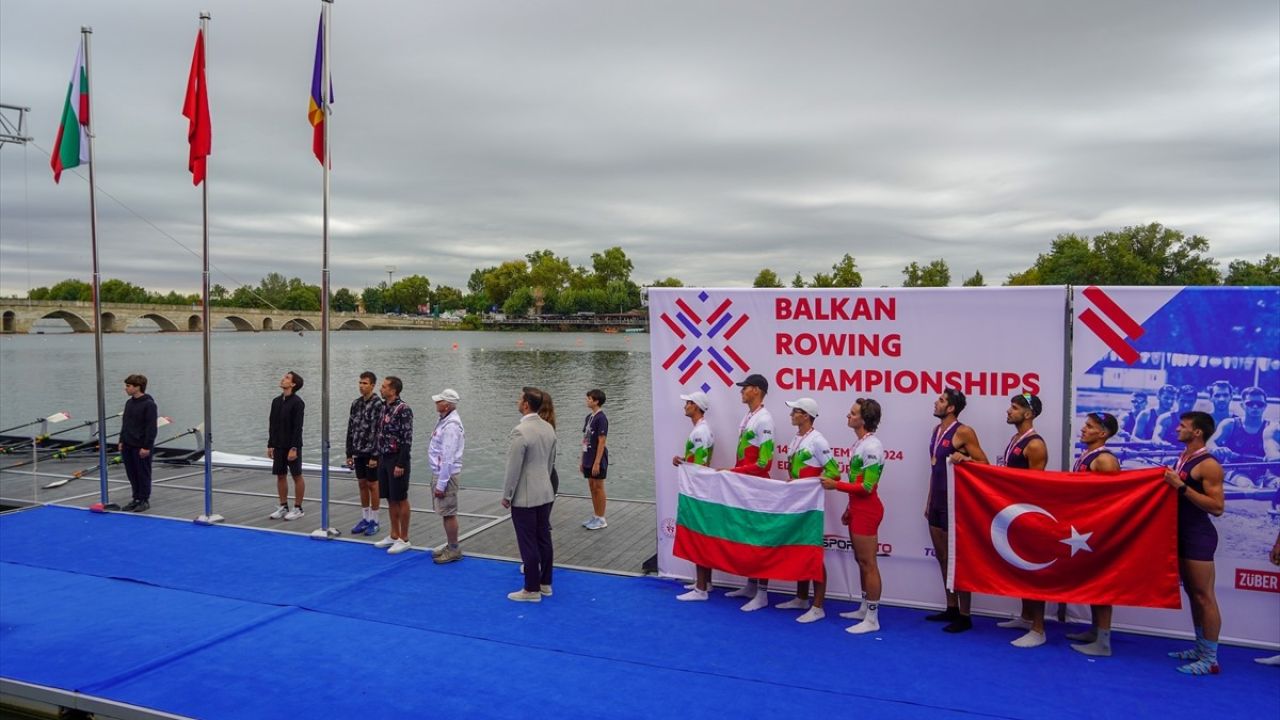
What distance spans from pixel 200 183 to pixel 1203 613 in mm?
12205

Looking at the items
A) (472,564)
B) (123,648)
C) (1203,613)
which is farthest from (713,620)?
(123,648)

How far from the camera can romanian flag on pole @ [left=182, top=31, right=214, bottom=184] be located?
1041 cm

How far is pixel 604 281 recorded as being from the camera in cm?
14275

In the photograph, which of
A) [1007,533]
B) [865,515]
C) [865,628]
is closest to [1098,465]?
[1007,533]

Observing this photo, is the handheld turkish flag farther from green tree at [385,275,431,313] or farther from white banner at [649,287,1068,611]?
green tree at [385,275,431,313]

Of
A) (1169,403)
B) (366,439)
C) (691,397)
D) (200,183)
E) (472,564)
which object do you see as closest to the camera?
(1169,403)

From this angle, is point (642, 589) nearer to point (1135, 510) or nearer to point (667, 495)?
point (667, 495)

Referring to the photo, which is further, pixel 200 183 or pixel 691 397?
pixel 200 183

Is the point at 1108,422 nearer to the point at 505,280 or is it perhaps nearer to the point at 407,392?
the point at 407,392

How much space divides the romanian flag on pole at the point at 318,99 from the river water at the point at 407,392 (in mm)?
6440

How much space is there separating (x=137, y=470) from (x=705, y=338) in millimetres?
9002

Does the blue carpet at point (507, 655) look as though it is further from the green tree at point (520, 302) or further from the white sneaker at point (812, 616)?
the green tree at point (520, 302)

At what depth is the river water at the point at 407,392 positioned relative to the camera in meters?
24.2

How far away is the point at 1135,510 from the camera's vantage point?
5.99m
